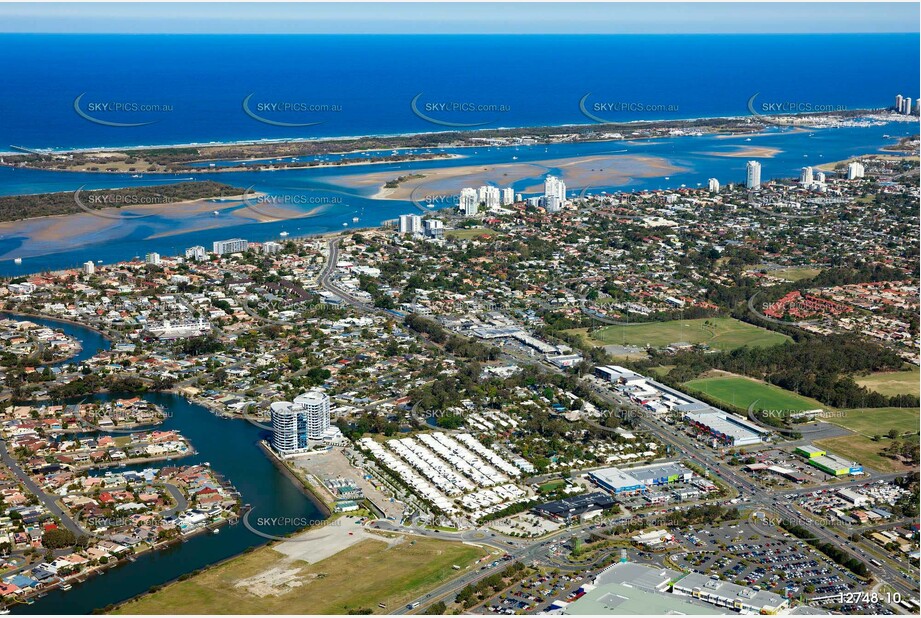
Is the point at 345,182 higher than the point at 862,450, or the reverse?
the point at 345,182

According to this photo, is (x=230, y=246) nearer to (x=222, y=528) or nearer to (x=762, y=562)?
(x=222, y=528)

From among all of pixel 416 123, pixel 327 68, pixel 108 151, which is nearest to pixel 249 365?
pixel 108 151

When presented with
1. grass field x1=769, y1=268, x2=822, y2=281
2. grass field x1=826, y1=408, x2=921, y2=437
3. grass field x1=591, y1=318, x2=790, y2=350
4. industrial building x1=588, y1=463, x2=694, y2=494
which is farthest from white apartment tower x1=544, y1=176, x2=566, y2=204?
industrial building x1=588, y1=463, x2=694, y2=494

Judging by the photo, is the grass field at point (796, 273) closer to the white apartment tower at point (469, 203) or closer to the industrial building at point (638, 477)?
the white apartment tower at point (469, 203)

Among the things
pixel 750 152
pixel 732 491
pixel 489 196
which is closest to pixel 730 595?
pixel 732 491

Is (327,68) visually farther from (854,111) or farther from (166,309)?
(166,309)

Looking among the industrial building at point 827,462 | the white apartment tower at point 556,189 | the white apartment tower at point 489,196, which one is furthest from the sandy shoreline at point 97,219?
the industrial building at point 827,462
